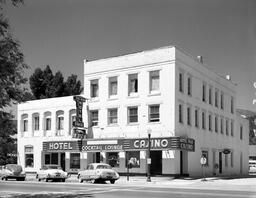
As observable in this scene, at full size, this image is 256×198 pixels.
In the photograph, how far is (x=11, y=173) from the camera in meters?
39.8

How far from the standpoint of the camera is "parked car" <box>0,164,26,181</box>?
130ft

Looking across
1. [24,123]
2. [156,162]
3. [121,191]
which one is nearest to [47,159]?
[24,123]

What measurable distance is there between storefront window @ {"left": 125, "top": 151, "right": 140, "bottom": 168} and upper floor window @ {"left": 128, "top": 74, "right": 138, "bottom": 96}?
5559 millimetres

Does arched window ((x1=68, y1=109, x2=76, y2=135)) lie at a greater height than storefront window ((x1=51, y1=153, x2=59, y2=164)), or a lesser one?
greater

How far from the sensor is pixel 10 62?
17672 mm

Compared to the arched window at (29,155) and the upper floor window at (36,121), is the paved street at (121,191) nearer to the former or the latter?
the arched window at (29,155)

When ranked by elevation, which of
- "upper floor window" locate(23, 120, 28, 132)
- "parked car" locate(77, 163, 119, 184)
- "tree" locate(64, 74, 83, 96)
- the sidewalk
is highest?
"tree" locate(64, 74, 83, 96)

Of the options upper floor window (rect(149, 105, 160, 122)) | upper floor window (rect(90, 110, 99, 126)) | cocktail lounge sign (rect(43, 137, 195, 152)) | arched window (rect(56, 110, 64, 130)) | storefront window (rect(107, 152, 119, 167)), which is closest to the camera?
cocktail lounge sign (rect(43, 137, 195, 152))

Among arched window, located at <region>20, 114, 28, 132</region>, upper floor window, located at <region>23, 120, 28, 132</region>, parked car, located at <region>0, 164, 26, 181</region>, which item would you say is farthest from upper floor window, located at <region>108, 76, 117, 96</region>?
upper floor window, located at <region>23, 120, 28, 132</region>

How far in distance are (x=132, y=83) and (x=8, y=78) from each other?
1026 inches

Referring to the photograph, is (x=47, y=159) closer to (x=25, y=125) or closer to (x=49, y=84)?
(x=25, y=125)

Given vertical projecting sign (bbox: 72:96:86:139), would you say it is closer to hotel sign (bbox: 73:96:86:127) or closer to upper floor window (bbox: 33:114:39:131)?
hotel sign (bbox: 73:96:86:127)

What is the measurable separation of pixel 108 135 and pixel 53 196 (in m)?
22.6

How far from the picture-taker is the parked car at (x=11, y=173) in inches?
1560
